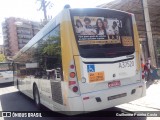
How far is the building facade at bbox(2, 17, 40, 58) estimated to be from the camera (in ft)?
440

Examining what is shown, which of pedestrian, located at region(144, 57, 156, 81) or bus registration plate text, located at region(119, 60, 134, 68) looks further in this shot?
pedestrian, located at region(144, 57, 156, 81)

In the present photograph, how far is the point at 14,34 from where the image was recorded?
5340 inches

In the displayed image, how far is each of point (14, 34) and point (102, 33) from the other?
13432 centimetres

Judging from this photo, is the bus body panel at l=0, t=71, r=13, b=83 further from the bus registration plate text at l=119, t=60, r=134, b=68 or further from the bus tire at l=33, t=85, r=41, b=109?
the bus registration plate text at l=119, t=60, r=134, b=68

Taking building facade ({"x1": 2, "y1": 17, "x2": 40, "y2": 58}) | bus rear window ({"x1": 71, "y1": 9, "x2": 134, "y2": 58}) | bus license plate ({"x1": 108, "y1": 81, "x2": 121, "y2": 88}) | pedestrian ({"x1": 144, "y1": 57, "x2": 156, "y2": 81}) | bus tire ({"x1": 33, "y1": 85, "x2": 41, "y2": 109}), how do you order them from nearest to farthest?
bus rear window ({"x1": 71, "y1": 9, "x2": 134, "y2": 58}) → bus license plate ({"x1": 108, "y1": 81, "x2": 121, "y2": 88}) → bus tire ({"x1": 33, "y1": 85, "x2": 41, "y2": 109}) → pedestrian ({"x1": 144, "y1": 57, "x2": 156, "y2": 81}) → building facade ({"x1": 2, "y1": 17, "x2": 40, "y2": 58})

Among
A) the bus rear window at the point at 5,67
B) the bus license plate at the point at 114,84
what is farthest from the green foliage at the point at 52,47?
the bus rear window at the point at 5,67

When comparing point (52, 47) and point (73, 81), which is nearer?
point (73, 81)

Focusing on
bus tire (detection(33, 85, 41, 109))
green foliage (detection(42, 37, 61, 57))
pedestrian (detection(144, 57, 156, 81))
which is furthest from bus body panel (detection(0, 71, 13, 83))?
green foliage (detection(42, 37, 61, 57))

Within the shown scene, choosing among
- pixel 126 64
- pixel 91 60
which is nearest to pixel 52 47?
pixel 91 60

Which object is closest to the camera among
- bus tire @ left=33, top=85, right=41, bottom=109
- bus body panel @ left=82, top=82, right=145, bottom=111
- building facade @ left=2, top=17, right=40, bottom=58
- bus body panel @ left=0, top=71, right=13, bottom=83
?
bus body panel @ left=82, top=82, right=145, bottom=111

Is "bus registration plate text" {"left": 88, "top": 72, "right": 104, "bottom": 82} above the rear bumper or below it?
above

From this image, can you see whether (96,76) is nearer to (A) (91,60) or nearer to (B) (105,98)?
(A) (91,60)

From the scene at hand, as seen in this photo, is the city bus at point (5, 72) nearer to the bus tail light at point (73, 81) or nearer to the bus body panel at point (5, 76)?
the bus body panel at point (5, 76)

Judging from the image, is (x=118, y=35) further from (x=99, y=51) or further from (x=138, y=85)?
(x=138, y=85)
